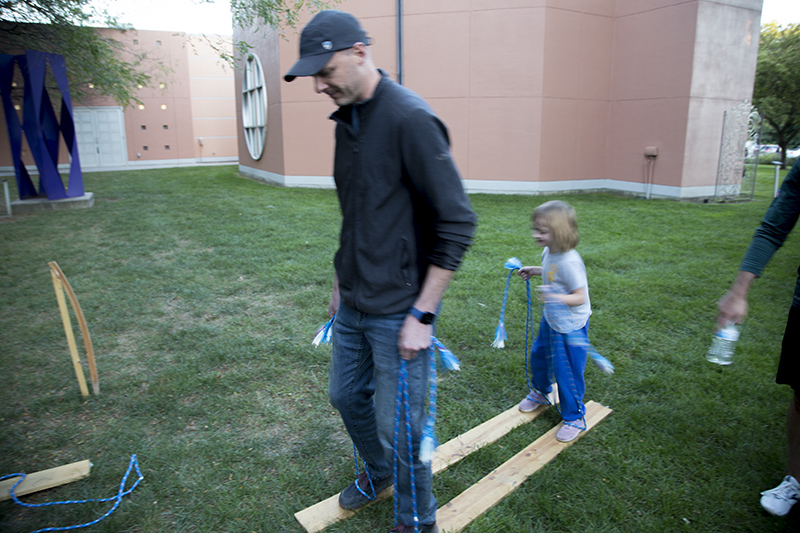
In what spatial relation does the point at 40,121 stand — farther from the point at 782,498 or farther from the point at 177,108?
the point at 177,108

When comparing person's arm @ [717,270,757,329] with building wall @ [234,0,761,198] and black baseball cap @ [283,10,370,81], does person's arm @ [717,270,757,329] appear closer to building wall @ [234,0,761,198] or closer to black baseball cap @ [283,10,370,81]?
black baseball cap @ [283,10,370,81]

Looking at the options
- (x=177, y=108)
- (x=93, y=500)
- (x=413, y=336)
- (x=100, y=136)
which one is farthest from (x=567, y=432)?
(x=177, y=108)

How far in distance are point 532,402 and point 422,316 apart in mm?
1796

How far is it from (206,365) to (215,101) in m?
27.2

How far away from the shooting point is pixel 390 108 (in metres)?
1.78

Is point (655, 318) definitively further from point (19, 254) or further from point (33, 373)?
point (19, 254)

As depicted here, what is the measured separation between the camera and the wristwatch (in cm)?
184

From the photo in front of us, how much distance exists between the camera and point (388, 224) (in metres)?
1.86

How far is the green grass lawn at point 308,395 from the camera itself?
2492 millimetres

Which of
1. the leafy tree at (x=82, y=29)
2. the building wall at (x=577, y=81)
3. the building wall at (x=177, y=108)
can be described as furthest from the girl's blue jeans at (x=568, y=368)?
the building wall at (x=177, y=108)

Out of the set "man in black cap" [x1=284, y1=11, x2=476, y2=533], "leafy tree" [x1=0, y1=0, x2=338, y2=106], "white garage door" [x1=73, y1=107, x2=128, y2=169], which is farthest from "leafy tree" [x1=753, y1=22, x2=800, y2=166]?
"white garage door" [x1=73, y1=107, x2=128, y2=169]

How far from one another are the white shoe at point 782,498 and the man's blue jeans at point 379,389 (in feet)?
5.37

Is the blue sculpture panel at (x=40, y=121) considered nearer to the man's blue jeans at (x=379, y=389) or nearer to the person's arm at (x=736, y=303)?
the man's blue jeans at (x=379, y=389)

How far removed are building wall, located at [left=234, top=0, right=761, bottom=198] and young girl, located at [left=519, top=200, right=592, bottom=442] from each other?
1042 centimetres
